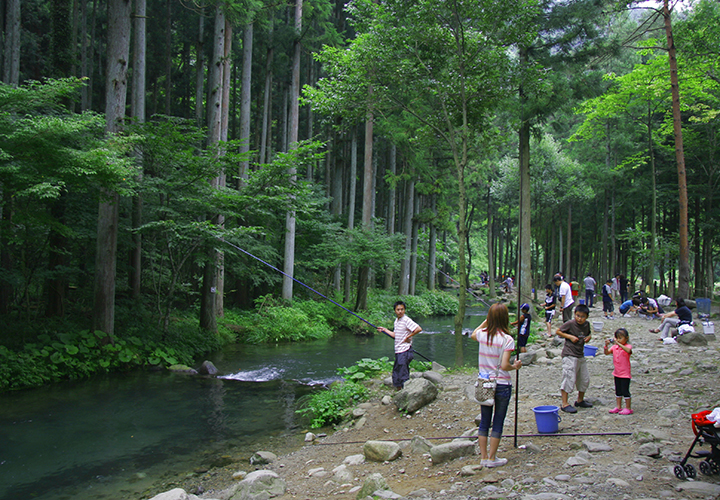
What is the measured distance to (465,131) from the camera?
8.73m

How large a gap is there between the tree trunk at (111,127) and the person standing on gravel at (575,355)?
9.71 m

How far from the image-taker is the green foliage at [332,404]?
7.65 meters

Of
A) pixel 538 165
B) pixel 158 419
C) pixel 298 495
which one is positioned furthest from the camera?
pixel 538 165

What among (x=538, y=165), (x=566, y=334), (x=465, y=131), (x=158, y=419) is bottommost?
(x=158, y=419)

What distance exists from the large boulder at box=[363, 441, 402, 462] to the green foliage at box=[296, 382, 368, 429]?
2354 mm

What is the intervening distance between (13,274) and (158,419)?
6.20 m

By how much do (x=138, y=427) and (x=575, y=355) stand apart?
6.64 m

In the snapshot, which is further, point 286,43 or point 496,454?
point 286,43

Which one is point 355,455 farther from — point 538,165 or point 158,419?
point 538,165

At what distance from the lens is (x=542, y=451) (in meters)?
4.66

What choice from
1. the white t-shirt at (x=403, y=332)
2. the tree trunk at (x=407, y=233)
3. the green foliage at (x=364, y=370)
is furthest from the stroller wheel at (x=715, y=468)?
the tree trunk at (x=407, y=233)

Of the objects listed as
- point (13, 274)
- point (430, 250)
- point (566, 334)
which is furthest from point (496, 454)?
point (430, 250)

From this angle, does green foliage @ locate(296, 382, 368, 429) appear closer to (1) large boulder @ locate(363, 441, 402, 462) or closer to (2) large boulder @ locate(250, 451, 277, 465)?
(2) large boulder @ locate(250, 451, 277, 465)

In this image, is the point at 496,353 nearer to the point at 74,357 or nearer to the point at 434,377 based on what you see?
the point at 434,377
